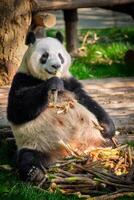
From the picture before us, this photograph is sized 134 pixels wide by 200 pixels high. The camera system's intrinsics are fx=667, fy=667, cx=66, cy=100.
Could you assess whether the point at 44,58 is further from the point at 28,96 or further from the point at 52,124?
the point at 52,124

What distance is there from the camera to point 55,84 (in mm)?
5355

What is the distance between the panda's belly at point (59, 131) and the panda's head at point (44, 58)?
1.04 feet

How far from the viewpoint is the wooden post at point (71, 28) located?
32.9ft

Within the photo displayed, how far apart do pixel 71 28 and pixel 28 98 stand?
15.8ft

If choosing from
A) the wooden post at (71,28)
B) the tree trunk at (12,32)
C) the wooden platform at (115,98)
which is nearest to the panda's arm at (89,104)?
the wooden platform at (115,98)

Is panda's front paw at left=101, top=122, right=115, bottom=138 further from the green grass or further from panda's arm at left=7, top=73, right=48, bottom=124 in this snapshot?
the green grass

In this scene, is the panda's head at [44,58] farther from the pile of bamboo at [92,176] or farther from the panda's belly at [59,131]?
the pile of bamboo at [92,176]

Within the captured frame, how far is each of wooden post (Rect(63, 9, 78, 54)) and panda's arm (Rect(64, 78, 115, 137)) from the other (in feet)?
13.9

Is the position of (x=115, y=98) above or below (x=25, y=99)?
below

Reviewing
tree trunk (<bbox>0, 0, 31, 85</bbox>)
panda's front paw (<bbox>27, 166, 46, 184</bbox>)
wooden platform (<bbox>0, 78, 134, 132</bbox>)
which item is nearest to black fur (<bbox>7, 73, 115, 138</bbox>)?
panda's front paw (<bbox>27, 166, 46, 184</bbox>)

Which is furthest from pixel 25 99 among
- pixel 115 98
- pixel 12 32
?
pixel 12 32

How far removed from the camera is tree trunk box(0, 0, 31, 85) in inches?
308

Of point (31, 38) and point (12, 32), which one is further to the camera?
point (12, 32)

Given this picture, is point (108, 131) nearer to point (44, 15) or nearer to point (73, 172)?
point (73, 172)
